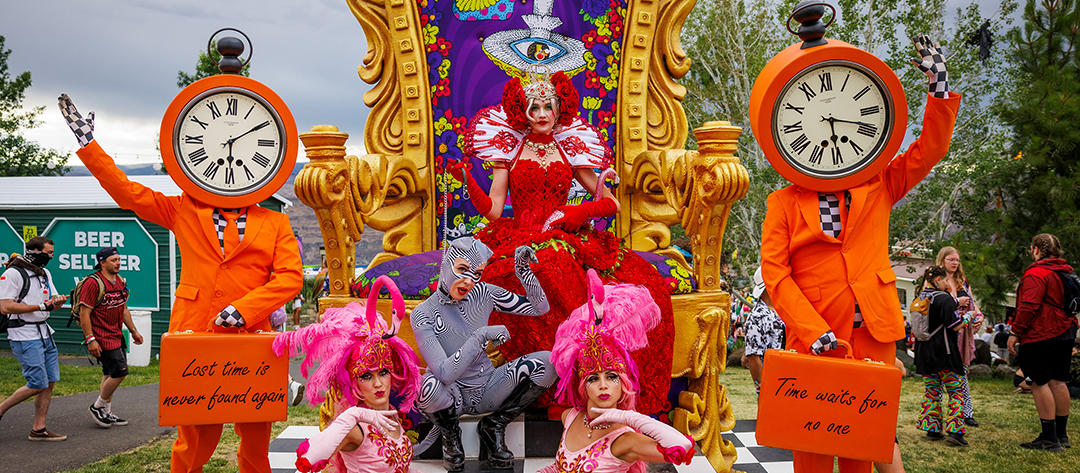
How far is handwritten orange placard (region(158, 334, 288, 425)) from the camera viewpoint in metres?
2.68

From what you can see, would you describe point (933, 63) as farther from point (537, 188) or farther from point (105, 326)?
→ point (105, 326)

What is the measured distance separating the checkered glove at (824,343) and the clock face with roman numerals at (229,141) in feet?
7.27

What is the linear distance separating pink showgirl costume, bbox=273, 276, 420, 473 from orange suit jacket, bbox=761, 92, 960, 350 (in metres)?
1.38

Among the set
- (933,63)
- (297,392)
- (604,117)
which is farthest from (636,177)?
(297,392)

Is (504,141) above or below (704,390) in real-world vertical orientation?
above

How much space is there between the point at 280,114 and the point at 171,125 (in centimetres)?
42

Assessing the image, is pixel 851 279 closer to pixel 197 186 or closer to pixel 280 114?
pixel 280 114

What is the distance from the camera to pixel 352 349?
2.39m

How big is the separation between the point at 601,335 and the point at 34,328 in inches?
191

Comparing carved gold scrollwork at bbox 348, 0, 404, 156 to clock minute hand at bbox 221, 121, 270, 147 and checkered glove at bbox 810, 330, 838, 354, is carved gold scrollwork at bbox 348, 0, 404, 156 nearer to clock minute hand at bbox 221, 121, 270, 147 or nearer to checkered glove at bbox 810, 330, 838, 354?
clock minute hand at bbox 221, 121, 270, 147

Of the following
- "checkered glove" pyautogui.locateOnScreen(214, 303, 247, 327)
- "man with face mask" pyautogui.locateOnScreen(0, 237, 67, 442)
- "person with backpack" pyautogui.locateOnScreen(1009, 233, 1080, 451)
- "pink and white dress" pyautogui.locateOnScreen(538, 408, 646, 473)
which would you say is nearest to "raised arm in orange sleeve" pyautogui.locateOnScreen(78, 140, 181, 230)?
"checkered glove" pyautogui.locateOnScreen(214, 303, 247, 327)

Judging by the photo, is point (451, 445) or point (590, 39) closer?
point (451, 445)

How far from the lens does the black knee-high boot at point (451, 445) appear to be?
3068 mm

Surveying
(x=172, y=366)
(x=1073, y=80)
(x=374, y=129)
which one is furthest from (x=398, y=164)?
(x=1073, y=80)
